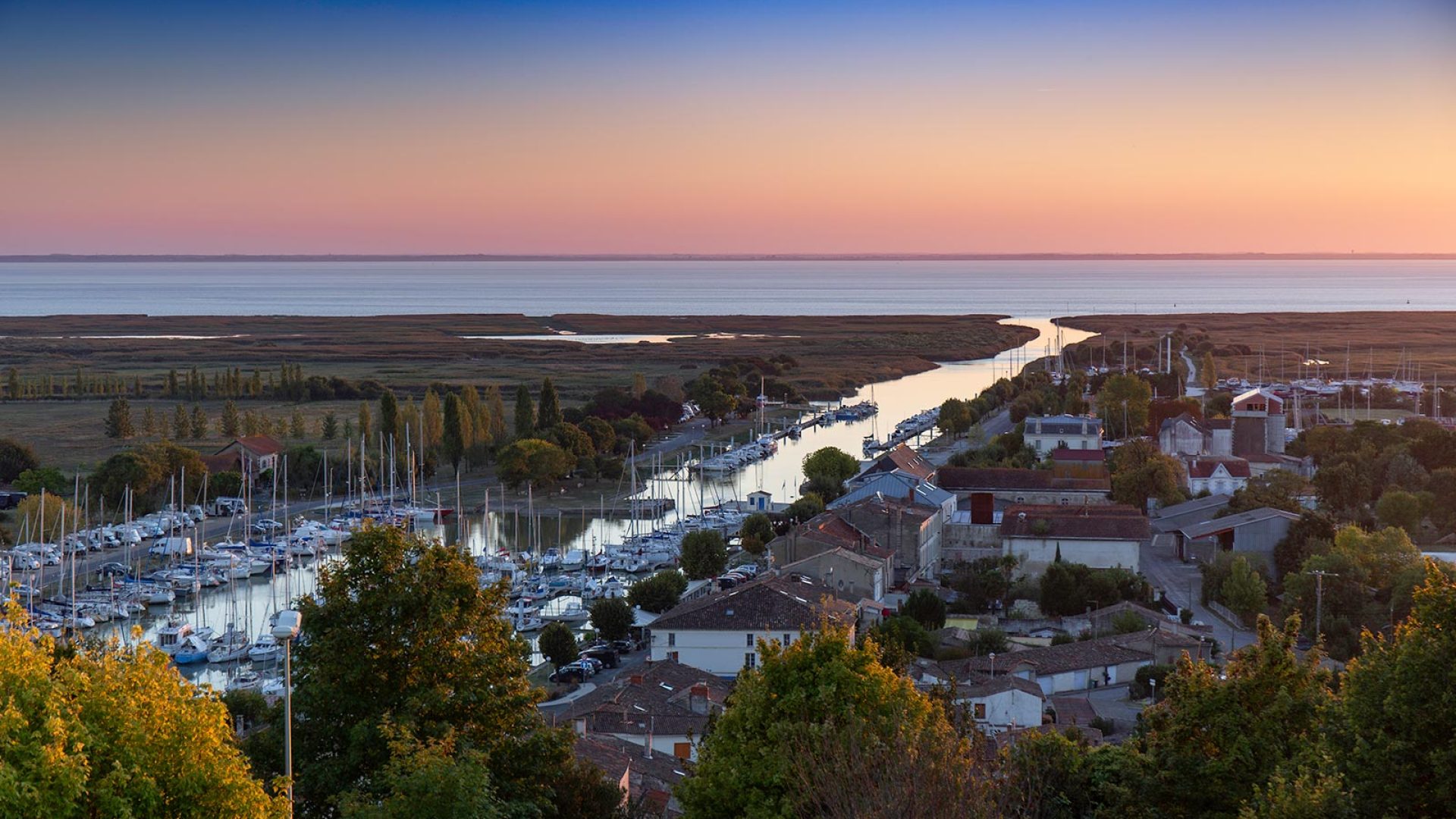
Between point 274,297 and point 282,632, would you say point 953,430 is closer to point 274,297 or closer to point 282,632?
point 282,632

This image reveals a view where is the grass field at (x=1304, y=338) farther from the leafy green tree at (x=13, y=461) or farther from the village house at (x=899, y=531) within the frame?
the leafy green tree at (x=13, y=461)

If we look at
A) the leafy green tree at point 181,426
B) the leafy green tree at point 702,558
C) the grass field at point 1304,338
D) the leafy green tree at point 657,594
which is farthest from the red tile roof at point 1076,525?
the grass field at point 1304,338

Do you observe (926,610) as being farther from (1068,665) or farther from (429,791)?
(429,791)

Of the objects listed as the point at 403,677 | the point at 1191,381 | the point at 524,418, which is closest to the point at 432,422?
the point at 524,418

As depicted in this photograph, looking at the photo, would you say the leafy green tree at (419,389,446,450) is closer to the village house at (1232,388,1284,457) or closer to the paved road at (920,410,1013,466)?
the paved road at (920,410,1013,466)

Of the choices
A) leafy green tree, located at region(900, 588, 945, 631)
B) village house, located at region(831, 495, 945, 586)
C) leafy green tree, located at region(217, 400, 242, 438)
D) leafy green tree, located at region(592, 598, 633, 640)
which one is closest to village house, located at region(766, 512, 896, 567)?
village house, located at region(831, 495, 945, 586)
